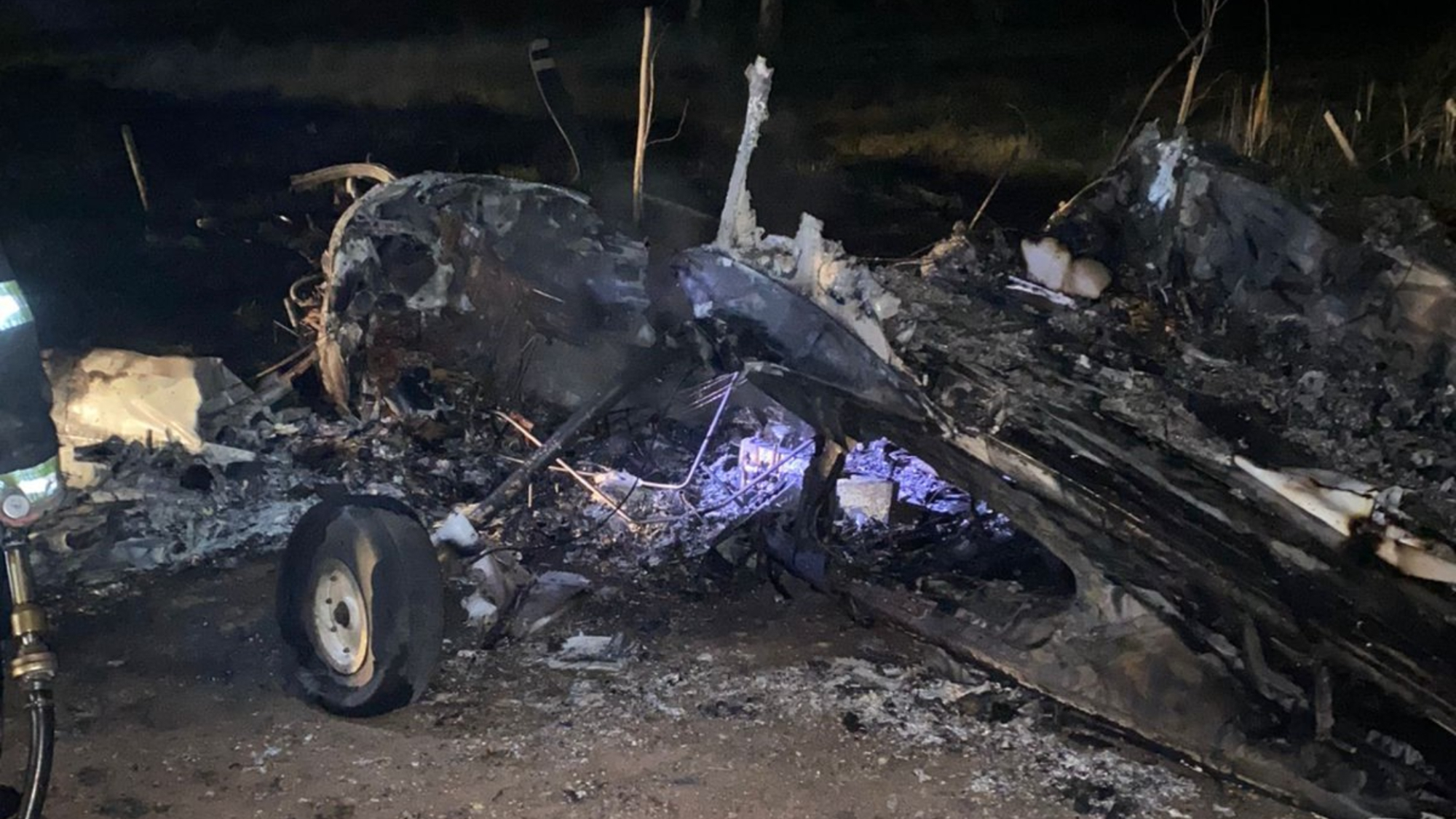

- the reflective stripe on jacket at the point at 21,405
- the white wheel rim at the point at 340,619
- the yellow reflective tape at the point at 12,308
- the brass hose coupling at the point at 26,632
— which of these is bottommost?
the white wheel rim at the point at 340,619

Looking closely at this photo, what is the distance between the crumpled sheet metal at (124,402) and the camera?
5734 millimetres

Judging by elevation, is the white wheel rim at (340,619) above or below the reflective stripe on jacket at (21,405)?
below

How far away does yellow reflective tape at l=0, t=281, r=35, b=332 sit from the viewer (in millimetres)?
3172

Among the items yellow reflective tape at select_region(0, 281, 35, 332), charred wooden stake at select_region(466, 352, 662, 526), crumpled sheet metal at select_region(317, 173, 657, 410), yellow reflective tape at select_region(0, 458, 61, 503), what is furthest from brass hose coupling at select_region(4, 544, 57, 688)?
crumpled sheet metal at select_region(317, 173, 657, 410)

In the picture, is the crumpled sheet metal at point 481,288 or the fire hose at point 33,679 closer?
the fire hose at point 33,679

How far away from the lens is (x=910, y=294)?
3.84 m

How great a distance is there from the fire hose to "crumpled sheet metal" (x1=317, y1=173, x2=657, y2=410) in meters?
2.39

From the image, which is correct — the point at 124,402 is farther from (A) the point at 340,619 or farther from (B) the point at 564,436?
(A) the point at 340,619

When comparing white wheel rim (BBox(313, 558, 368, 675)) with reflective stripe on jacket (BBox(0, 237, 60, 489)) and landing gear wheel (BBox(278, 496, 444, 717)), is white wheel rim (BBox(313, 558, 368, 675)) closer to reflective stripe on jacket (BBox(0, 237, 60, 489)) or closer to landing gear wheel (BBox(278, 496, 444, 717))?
landing gear wheel (BBox(278, 496, 444, 717))

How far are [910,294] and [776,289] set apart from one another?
17.3 inches

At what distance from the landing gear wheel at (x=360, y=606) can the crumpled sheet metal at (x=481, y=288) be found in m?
1.53

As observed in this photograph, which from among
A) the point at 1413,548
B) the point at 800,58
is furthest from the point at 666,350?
the point at 800,58

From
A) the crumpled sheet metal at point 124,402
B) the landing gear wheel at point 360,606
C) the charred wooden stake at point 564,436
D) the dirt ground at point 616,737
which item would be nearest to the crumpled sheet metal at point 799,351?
the charred wooden stake at point 564,436

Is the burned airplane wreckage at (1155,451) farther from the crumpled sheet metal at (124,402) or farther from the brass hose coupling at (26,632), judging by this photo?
the crumpled sheet metal at (124,402)
